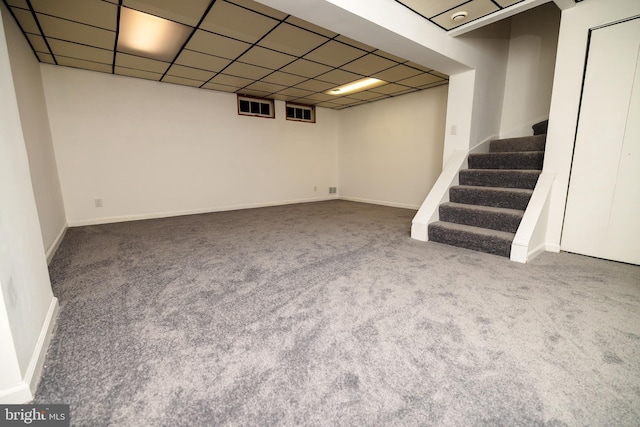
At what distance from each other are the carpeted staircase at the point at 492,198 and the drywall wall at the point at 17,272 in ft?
10.6

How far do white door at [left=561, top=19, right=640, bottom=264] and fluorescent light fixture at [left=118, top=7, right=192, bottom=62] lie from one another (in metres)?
4.00

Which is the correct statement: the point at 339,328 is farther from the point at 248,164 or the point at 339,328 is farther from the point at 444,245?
the point at 248,164

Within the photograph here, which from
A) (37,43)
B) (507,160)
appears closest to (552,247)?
(507,160)

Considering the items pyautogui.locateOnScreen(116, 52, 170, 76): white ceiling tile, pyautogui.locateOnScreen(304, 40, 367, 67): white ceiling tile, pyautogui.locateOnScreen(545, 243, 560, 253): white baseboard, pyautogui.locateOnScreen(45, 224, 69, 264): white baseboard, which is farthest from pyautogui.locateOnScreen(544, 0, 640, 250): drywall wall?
pyautogui.locateOnScreen(45, 224, 69, 264): white baseboard

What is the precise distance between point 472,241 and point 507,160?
134 cm

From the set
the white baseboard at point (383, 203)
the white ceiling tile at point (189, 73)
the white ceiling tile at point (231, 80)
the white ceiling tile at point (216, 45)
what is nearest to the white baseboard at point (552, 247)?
the white baseboard at point (383, 203)

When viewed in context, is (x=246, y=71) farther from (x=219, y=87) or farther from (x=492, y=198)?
(x=492, y=198)

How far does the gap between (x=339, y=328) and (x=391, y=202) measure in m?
4.68

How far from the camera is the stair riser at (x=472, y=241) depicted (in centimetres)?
259

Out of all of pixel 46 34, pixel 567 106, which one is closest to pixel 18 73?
pixel 46 34

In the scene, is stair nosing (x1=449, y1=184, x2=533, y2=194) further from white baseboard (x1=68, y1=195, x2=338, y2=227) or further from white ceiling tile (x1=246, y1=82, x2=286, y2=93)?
white baseboard (x1=68, y1=195, x2=338, y2=227)

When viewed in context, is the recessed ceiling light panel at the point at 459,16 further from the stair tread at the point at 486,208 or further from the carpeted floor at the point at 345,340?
the carpeted floor at the point at 345,340

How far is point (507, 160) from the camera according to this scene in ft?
11.0

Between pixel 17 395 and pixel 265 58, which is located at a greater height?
pixel 265 58
